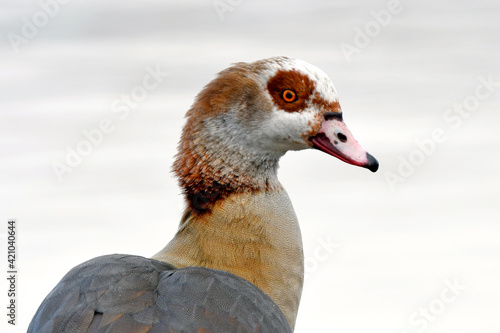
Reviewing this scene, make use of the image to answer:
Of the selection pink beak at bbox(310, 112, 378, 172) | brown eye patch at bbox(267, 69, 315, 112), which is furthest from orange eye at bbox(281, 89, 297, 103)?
pink beak at bbox(310, 112, 378, 172)

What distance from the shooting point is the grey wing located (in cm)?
367

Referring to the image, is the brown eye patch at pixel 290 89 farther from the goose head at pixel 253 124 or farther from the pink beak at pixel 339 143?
the pink beak at pixel 339 143

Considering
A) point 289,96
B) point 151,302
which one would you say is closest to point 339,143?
point 289,96

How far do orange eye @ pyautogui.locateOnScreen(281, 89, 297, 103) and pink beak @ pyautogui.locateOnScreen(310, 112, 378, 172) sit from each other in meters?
0.16

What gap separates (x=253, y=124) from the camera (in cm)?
434

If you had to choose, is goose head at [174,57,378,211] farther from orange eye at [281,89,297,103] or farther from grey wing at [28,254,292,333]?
grey wing at [28,254,292,333]

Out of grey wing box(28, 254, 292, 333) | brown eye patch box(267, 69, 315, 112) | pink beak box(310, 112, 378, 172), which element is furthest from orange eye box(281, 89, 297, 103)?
grey wing box(28, 254, 292, 333)

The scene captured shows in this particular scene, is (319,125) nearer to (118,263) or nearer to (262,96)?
(262,96)

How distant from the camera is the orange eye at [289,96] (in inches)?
172

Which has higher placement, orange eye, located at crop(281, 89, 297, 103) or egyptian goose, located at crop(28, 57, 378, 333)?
orange eye, located at crop(281, 89, 297, 103)

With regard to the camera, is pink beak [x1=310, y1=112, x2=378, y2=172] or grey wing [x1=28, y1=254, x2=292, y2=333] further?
pink beak [x1=310, y1=112, x2=378, y2=172]

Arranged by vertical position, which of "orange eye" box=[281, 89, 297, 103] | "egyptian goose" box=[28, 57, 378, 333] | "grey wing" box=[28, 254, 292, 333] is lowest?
"grey wing" box=[28, 254, 292, 333]

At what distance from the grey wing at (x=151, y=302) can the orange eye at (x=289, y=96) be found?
0.83 meters

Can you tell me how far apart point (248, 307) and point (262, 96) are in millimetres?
965
